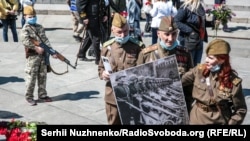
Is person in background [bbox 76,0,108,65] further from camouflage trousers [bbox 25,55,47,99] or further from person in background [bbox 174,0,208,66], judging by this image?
person in background [bbox 174,0,208,66]

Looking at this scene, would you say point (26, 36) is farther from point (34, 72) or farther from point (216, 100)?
point (216, 100)

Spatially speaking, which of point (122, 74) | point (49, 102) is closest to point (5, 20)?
point (49, 102)

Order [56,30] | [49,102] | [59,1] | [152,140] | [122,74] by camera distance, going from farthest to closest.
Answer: [59,1] → [56,30] → [49,102] → [122,74] → [152,140]

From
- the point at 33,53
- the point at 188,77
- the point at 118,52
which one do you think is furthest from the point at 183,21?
the point at 188,77

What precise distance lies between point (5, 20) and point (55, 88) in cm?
456

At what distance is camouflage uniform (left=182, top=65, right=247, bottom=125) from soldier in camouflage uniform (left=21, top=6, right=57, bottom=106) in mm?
3556

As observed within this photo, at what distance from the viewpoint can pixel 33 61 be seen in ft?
26.2

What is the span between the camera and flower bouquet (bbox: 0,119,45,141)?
19.1 feet

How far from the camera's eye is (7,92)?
9.10 meters

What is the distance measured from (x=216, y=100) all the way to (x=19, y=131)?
2.57 m

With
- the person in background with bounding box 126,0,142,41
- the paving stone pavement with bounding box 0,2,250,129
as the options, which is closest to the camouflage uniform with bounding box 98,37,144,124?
the paving stone pavement with bounding box 0,2,250,129

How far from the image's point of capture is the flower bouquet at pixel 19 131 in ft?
19.1

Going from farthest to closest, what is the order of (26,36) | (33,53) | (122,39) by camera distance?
(33,53), (26,36), (122,39)

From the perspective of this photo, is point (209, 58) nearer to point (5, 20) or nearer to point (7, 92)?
point (7, 92)
